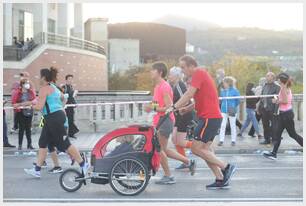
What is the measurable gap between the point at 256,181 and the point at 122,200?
7.44 feet

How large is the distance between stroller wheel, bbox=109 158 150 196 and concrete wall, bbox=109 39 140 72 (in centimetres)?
8882

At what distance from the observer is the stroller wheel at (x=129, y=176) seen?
7.95 meters

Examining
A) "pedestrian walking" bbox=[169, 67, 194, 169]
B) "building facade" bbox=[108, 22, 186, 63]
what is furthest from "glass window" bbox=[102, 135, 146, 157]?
"building facade" bbox=[108, 22, 186, 63]

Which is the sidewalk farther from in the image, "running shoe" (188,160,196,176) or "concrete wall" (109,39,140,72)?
"concrete wall" (109,39,140,72)

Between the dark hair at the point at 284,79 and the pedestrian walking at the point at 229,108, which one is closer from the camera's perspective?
the dark hair at the point at 284,79

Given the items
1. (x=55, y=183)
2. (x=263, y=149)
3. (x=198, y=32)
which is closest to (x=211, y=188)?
(x=55, y=183)

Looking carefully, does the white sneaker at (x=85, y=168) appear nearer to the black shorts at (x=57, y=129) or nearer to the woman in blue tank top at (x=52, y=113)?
the woman in blue tank top at (x=52, y=113)

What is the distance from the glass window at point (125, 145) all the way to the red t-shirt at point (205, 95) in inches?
34.3

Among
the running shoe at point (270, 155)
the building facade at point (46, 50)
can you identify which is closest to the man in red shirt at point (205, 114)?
the running shoe at point (270, 155)

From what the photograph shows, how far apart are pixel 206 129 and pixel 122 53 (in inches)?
3580

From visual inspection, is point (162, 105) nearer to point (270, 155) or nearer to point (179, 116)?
point (179, 116)

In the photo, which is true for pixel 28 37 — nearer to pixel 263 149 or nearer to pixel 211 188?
pixel 263 149

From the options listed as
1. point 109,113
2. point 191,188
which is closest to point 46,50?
point 109,113

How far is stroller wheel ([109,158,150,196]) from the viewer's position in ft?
26.1
